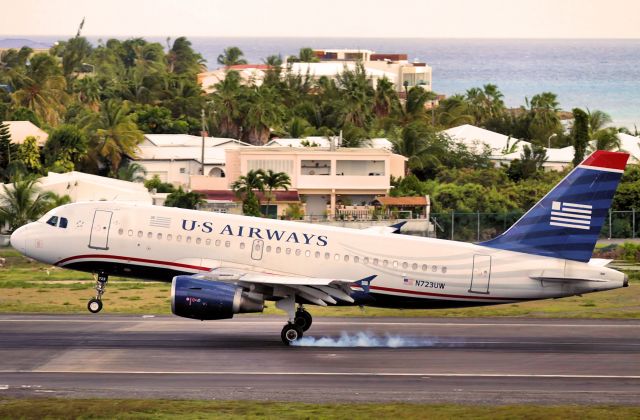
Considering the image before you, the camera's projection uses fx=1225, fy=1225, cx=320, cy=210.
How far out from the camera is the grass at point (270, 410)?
1217 inches

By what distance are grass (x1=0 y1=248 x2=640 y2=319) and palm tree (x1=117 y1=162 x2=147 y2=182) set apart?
43.3m

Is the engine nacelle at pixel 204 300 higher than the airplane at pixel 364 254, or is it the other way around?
the airplane at pixel 364 254

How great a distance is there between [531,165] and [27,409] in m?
84.6

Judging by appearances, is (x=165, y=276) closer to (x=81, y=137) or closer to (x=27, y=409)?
(x=27, y=409)

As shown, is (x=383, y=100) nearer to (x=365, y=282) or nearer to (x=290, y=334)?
(x=365, y=282)

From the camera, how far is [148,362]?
125 feet

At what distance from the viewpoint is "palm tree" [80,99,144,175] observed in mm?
115875

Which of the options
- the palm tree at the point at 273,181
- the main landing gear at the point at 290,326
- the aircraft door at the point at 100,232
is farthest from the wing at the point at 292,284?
the palm tree at the point at 273,181

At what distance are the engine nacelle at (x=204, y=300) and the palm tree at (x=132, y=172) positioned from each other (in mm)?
67371

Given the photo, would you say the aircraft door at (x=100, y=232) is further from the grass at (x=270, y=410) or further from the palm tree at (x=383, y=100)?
the palm tree at (x=383, y=100)

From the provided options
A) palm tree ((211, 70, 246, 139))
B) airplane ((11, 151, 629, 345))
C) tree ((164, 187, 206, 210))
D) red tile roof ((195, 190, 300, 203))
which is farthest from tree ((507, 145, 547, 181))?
airplane ((11, 151, 629, 345))

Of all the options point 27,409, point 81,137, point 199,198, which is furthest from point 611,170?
point 81,137

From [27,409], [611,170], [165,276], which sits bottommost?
[27,409]

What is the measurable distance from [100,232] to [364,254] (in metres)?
9.24
